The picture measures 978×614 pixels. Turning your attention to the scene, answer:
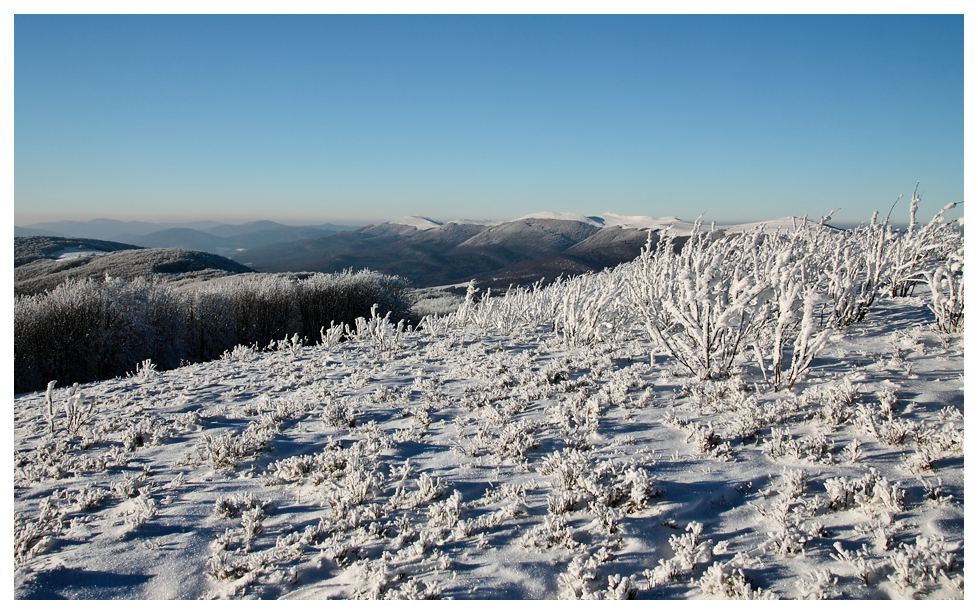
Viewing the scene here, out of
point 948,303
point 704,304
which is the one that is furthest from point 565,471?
point 948,303

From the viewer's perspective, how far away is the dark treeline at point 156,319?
12789mm

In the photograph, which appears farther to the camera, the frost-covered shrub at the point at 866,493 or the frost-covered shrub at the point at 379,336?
the frost-covered shrub at the point at 379,336

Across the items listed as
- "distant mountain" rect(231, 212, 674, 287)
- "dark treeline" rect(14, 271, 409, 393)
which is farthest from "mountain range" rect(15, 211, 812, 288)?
"dark treeline" rect(14, 271, 409, 393)

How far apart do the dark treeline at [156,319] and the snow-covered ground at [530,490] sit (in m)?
5.51

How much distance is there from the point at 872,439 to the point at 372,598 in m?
3.69

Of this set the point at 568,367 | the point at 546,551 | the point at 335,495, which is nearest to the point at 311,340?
the point at 568,367

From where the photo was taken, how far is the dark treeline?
12.8 metres

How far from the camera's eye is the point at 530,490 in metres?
3.27

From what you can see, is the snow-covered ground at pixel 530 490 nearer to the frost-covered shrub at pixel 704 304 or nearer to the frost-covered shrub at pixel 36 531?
the frost-covered shrub at pixel 36 531

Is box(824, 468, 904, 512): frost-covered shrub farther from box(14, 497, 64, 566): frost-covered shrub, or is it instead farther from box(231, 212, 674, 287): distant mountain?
box(231, 212, 674, 287): distant mountain

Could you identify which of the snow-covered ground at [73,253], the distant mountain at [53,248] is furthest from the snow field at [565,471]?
the distant mountain at [53,248]

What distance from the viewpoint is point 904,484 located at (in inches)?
111

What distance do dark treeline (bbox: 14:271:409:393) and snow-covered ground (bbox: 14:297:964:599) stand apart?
5508mm

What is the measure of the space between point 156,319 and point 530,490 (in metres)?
16.5
